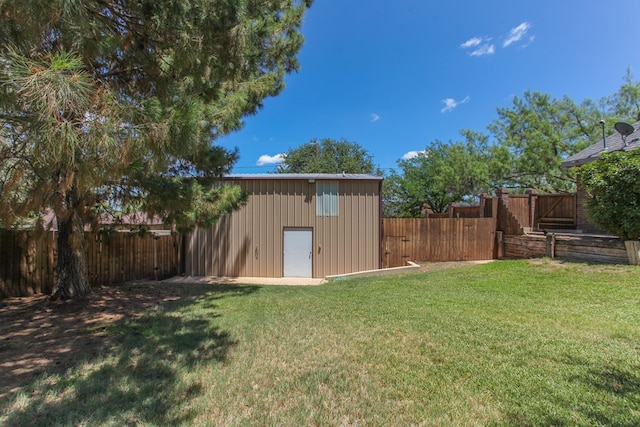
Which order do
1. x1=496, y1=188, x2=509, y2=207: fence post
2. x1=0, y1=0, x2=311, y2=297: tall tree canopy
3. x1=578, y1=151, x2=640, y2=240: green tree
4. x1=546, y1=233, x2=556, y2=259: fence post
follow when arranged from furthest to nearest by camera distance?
1. x1=496, y1=188, x2=509, y2=207: fence post
2. x1=546, y1=233, x2=556, y2=259: fence post
3. x1=578, y1=151, x2=640, y2=240: green tree
4. x1=0, y1=0, x2=311, y2=297: tall tree canopy

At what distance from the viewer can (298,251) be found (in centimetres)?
1126

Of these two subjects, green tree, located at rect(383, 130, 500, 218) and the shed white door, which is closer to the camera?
the shed white door

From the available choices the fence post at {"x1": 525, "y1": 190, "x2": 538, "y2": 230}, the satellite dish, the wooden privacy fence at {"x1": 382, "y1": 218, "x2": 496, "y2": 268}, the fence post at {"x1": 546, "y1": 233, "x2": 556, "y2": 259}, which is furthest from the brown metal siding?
the satellite dish

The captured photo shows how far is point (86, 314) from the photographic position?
532 centimetres

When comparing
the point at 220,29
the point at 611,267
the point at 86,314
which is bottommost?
the point at 86,314

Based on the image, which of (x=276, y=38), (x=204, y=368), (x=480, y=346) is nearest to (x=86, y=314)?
(x=204, y=368)

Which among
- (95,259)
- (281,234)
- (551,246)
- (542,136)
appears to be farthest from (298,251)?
(542,136)

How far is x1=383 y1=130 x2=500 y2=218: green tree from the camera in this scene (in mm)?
18672

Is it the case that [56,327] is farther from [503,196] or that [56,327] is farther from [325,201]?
[503,196]

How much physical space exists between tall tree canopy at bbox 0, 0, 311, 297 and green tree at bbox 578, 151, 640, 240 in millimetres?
8343

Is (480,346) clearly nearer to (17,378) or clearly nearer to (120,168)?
(120,168)

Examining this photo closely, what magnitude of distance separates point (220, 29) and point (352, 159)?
90.5 ft

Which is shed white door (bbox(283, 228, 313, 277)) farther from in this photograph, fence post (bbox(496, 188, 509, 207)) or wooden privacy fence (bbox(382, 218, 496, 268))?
fence post (bbox(496, 188, 509, 207))

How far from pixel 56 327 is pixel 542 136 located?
885 inches
